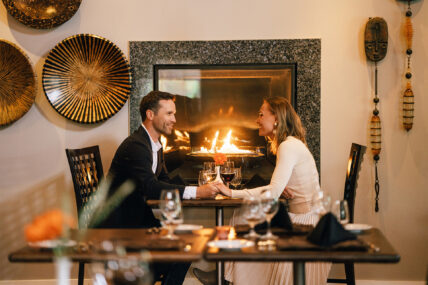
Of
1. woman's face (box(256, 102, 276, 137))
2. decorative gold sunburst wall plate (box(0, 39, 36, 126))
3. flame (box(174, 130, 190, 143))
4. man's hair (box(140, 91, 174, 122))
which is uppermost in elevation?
decorative gold sunburst wall plate (box(0, 39, 36, 126))

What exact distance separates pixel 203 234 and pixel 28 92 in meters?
2.57

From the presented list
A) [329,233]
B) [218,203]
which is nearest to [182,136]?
[218,203]

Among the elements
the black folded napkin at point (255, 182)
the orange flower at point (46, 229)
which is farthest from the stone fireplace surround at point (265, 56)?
the orange flower at point (46, 229)

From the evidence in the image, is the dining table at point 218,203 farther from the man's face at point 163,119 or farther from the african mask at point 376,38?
the african mask at point 376,38

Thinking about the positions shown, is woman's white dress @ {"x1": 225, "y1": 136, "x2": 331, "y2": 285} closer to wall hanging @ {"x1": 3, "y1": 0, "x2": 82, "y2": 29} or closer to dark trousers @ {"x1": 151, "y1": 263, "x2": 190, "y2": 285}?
dark trousers @ {"x1": 151, "y1": 263, "x2": 190, "y2": 285}

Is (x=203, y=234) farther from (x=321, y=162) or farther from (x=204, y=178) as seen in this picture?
(x=321, y=162)

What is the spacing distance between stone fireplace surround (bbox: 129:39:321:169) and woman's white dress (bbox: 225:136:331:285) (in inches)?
31.0

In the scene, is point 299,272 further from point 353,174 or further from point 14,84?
point 14,84

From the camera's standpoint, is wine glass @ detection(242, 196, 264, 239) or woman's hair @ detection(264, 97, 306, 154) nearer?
wine glass @ detection(242, 196, 264, 239)

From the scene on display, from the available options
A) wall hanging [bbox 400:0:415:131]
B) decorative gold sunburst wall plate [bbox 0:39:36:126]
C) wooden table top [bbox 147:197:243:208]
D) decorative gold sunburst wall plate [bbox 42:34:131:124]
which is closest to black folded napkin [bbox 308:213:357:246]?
wooden table top [bbox 147:197:243:208]

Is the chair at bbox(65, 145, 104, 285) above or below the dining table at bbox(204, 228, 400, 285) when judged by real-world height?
above

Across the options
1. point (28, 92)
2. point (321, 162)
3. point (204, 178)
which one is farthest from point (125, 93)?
point (321, 162)

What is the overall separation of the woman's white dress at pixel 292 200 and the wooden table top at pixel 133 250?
0.96 meters

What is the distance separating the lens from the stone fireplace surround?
13.4 ft
